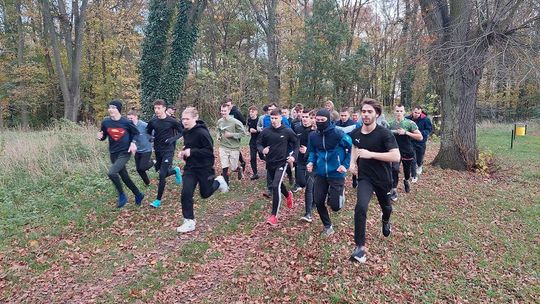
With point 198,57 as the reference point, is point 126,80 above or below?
below

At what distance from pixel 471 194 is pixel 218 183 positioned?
6989 mm

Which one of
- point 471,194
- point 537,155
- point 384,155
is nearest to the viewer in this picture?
point 384,155

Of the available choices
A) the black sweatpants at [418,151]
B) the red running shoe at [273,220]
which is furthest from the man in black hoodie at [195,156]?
the black sweatpants at [418,151]

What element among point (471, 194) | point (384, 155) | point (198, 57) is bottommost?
point (471, 194)

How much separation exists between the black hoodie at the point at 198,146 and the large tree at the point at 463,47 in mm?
8444

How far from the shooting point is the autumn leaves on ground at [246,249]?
5055mm

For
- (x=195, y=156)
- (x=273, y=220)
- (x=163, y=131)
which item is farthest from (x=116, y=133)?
(x=273, y=220)

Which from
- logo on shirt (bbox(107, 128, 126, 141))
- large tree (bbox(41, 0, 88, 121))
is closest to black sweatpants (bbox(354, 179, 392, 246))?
logo on shirt (bbox(107, 128, 126, 141))

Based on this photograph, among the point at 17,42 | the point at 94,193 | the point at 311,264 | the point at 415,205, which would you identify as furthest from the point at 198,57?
the point at 311,264

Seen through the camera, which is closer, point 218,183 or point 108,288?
point 108,288

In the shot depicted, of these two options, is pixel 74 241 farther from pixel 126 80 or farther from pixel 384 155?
pixel 126 80

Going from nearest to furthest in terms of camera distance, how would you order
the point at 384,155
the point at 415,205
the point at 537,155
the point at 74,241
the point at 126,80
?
the point at 384,155
the point at 74,241
the point at 415,205
the point at 537,155
the point at 126,80

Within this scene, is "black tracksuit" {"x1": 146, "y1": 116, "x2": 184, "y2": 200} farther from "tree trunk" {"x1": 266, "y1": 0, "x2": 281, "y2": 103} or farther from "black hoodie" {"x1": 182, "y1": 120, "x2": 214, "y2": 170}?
"tree trunk" {"x1": 266, "y1": 0, "x2": 281, "y2": 103}

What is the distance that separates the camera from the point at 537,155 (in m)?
16.0
